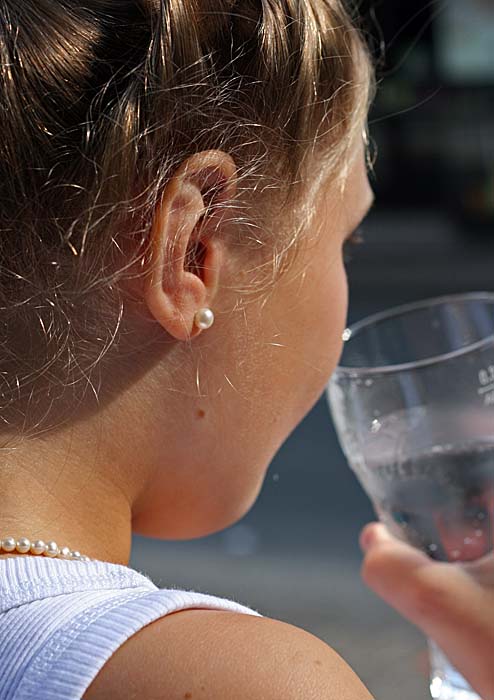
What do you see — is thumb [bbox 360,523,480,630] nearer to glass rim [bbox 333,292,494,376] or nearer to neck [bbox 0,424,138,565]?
glass rim [bbox 333,292,494,376]

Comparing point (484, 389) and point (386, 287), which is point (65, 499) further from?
point (386, 287)

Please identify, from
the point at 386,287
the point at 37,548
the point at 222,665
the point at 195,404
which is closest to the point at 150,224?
the point at 195,404

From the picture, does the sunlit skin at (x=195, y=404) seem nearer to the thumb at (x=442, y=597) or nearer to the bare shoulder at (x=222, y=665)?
the bare shoulder at (x=222, y=665)

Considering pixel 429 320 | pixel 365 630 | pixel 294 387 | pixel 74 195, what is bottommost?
pixel 365 630

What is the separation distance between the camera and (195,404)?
4.23 ft

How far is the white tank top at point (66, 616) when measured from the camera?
97cm

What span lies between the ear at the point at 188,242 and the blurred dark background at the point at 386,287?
0.55 m

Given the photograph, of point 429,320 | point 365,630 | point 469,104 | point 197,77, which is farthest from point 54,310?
point 469,104

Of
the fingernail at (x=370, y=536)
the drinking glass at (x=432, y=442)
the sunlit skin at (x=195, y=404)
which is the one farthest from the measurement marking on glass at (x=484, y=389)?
the fingernail at (x=370, y=536)

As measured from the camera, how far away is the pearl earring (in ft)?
4.03

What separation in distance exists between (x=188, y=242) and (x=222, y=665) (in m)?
0.45

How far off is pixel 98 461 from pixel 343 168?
0.47 meters

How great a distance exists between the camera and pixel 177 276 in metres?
1.20

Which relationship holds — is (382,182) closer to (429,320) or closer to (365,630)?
(365,630)
